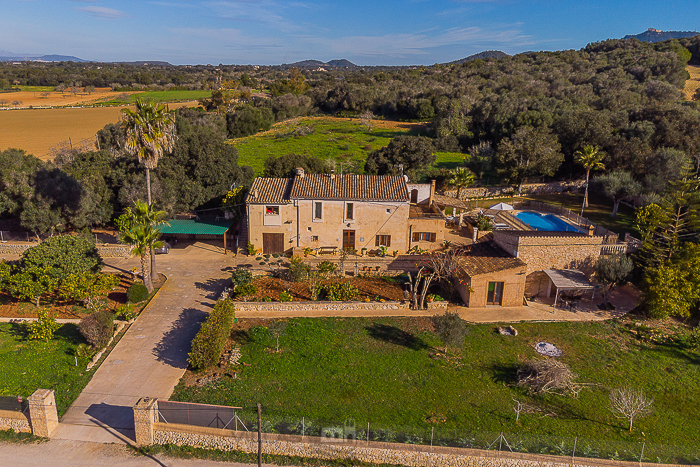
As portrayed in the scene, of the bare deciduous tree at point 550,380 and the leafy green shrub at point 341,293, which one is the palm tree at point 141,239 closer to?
the leafy green shrub at point 341,293

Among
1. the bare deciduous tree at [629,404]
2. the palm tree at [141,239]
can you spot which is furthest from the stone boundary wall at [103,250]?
the bare deciduous tree at [629,404]

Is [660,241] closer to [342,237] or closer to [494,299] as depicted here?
[494,299]

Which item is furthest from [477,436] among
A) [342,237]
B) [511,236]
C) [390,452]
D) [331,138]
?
[331,138]

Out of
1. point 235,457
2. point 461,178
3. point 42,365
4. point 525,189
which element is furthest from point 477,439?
point 525,189

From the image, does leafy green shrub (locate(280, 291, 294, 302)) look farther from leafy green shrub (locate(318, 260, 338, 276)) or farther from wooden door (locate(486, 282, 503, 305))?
wooden door (locate(486, 282, 503, 305))

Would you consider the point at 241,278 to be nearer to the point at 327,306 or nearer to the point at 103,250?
the point at 327,306

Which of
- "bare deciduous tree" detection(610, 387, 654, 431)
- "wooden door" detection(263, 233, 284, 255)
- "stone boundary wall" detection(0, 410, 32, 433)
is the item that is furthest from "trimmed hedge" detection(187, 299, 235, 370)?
"bare deciduous tree" detection(610, 387, 654, 431)

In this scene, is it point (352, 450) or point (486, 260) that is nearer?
point (352, 450)
